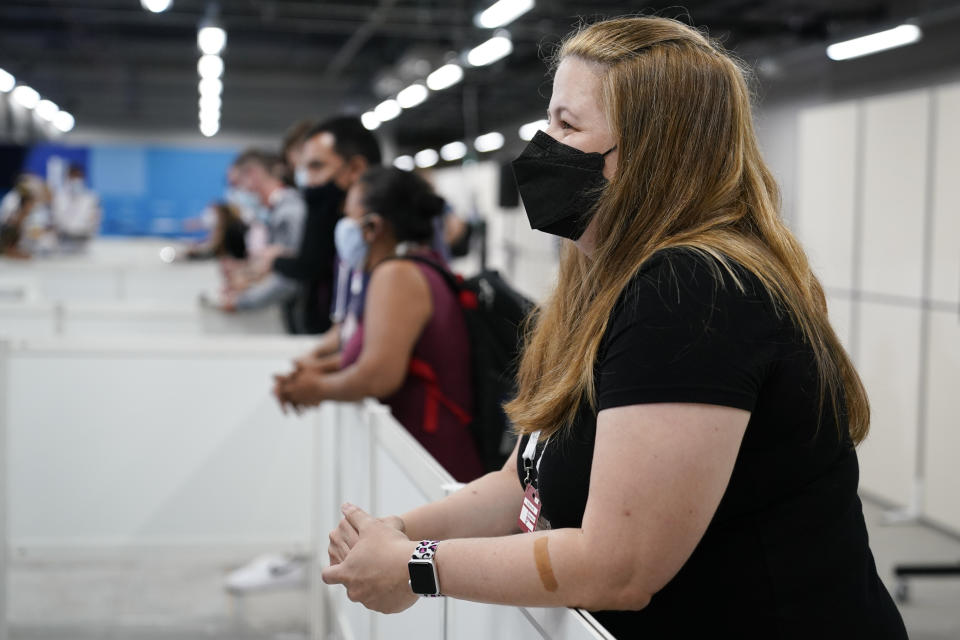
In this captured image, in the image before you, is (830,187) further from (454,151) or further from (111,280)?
(454,151)

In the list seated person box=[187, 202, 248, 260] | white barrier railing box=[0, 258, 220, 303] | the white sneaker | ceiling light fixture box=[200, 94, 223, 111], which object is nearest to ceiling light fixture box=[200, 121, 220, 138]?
ceiling light fixture box=[200, 94, 223, 111]

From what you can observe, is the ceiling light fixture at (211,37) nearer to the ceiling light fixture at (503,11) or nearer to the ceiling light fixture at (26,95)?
the ceiling light fixture at (503,11)

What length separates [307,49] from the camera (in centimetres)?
1814

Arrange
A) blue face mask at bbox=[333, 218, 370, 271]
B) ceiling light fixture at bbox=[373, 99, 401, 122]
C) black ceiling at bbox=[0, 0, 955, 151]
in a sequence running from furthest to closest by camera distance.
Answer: ceiling light fixture at bbox=[373, 99, 401, 122] < black ceiling at bbox=[0, 0, 955, 151] < blue face mask at bbox=[333, 218, 370, 271]

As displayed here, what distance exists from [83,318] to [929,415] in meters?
4.74

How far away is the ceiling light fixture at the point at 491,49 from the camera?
9.84 meters

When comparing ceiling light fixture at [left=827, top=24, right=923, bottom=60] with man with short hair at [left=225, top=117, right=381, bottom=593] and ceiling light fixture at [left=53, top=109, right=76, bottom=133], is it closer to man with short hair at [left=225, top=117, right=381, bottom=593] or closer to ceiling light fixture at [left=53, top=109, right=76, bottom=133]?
man with short hair at [left=225, top=117, right=381, bottom=593]

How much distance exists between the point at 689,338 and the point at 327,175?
295 cm

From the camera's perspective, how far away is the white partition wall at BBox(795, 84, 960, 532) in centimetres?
513

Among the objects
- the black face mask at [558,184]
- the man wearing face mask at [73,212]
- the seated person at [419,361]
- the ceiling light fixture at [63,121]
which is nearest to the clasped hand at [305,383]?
the seated person at [419,361]

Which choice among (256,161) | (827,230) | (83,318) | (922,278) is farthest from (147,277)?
(922,278)

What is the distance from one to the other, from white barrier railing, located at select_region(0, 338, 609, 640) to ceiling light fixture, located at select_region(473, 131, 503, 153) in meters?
19.9

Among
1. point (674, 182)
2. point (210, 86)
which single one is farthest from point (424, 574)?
point (210, 86)

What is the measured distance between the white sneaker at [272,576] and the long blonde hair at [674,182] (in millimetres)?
2877
